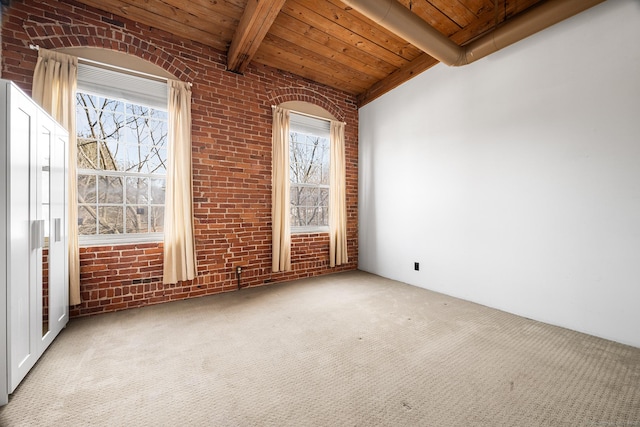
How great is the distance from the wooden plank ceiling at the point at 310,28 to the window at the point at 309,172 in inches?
32.2

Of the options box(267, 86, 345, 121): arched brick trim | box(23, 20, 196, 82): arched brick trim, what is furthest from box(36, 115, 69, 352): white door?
box(267, 86, 345, 121): arched brick trim

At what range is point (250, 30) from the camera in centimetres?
273

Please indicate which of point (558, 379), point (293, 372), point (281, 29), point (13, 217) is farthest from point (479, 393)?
point (281, 29)

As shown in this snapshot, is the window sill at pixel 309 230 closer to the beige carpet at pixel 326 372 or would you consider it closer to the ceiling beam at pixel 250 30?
the beige carpet at pixel 326 372

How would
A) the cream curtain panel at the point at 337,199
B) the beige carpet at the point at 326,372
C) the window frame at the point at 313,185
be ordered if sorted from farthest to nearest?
the cream curtain panel at the point at 337,199 < the window frame at the point at 313,185 < the beige carpet at the point at 326,372

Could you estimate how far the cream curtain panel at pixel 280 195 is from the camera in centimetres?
375

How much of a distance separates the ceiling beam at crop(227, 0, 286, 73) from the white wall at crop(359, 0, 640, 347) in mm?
2187

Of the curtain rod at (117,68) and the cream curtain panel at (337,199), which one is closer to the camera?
Result: the curtain rod at (117,68)

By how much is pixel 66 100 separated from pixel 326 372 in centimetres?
336

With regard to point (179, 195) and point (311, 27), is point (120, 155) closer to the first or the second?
point (179, 195)

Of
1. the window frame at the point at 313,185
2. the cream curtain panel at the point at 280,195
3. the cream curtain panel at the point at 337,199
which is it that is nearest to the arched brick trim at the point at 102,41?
the cream curtain panel at the point at 280,195

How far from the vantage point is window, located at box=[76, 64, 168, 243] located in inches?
109

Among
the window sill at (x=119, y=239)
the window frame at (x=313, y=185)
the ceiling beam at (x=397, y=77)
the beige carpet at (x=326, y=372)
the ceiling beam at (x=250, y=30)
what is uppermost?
the ceiling beam at (x=397, y=77)

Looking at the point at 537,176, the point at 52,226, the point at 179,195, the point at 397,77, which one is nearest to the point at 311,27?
the point at 397,77
